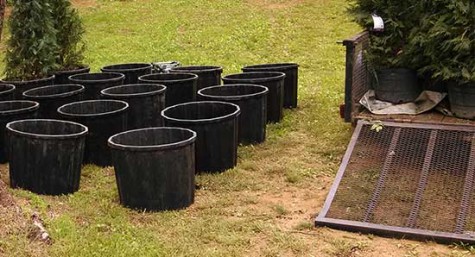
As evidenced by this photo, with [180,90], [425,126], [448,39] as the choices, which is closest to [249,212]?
[425,126]

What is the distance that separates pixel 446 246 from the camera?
166 inches

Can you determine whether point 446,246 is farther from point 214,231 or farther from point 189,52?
point 189,52

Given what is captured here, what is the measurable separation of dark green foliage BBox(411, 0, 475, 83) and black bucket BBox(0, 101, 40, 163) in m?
3.97

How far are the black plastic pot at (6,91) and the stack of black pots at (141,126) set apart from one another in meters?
0.01

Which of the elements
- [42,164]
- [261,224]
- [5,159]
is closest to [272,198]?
[261,224]

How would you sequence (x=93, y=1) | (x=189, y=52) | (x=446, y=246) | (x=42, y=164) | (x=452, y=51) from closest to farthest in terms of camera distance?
1. (x=446, y=246)
2. (x=42, y=164)
3. (x=452, y=51)
4. (x=189, y=52)
5. (x=93, y=1)

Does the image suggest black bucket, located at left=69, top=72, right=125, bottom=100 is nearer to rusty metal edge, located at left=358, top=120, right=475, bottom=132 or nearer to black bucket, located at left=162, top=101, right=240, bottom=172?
black bucket, located at left=162, top=101, right=240, bottom=172

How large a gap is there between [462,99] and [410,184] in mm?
1478

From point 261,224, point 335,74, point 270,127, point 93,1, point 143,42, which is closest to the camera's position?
point 261,224

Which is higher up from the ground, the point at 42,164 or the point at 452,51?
the point at 452,51

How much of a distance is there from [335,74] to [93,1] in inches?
438

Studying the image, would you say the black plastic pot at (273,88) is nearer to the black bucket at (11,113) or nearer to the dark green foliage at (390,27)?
the dark green foliage at (390,27)

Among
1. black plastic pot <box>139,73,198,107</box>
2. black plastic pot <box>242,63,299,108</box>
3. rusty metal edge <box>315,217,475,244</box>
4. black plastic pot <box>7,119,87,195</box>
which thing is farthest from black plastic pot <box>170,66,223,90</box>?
rusty metal edge <box>315,217,475,244</box>

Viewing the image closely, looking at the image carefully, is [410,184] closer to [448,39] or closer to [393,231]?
[393,231]
